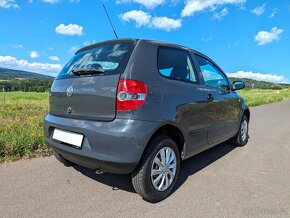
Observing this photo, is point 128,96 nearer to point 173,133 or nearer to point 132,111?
point 132,111

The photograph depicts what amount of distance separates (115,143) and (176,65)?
1400 mm

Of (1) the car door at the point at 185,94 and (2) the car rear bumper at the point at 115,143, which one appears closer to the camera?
(2) the car rear bumper at the point at 115,143

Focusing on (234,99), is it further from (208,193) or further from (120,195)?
(120,195)

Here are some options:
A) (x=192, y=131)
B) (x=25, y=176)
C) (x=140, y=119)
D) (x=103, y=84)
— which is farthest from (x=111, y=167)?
(x=25, y=176)

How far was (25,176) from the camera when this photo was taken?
13.0ft

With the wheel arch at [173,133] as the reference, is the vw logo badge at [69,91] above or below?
above

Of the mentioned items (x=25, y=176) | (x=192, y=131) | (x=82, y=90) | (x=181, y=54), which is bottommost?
(x=25, y=176)

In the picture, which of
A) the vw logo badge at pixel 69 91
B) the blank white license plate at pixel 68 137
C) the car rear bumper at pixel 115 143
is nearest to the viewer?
the car rear bumper at pixel 115 143

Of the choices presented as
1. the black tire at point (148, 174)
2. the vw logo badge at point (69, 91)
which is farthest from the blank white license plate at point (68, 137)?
the black tire at point (148, 174)

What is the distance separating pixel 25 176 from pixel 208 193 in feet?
7.78

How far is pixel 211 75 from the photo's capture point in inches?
186

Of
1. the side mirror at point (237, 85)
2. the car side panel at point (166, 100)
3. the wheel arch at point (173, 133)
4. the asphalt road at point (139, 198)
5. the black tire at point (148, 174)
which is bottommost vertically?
the asphalt road at point (139, 198)

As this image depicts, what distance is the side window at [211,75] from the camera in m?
4.41

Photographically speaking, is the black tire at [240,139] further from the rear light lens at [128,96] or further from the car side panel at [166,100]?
the rear light lens at [128,96]
